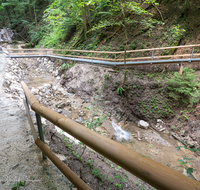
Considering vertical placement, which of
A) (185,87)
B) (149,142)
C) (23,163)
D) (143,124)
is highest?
(23,163)

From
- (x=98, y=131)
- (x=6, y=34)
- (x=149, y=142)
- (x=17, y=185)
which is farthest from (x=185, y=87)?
(x=6, y=34)

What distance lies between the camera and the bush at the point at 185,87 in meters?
5.95

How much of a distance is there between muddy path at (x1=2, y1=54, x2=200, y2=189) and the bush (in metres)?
1.96

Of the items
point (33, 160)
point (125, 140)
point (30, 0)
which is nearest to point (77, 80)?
point (125, 140)

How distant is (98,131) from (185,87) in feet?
16.8

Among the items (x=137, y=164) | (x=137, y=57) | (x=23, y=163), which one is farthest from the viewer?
(x=137, y=57)

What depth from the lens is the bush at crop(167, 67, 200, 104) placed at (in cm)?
595

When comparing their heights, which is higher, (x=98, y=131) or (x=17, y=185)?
A: (x=17, y=185)

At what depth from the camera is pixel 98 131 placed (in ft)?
12.3

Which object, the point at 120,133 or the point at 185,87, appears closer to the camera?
the point at 120,133

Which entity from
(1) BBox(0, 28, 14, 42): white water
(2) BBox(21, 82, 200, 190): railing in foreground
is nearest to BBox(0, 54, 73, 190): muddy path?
(2) BBox(21, 82, 200, 190): railing in foreground

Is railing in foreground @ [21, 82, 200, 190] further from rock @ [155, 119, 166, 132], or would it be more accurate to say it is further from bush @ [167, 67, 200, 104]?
bush @ [167, 67, 200, 104]

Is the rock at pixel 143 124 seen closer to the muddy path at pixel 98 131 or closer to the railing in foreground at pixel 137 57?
the muddy path at pixel 98 131

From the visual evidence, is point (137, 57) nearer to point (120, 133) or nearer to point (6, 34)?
point (120, 133)
